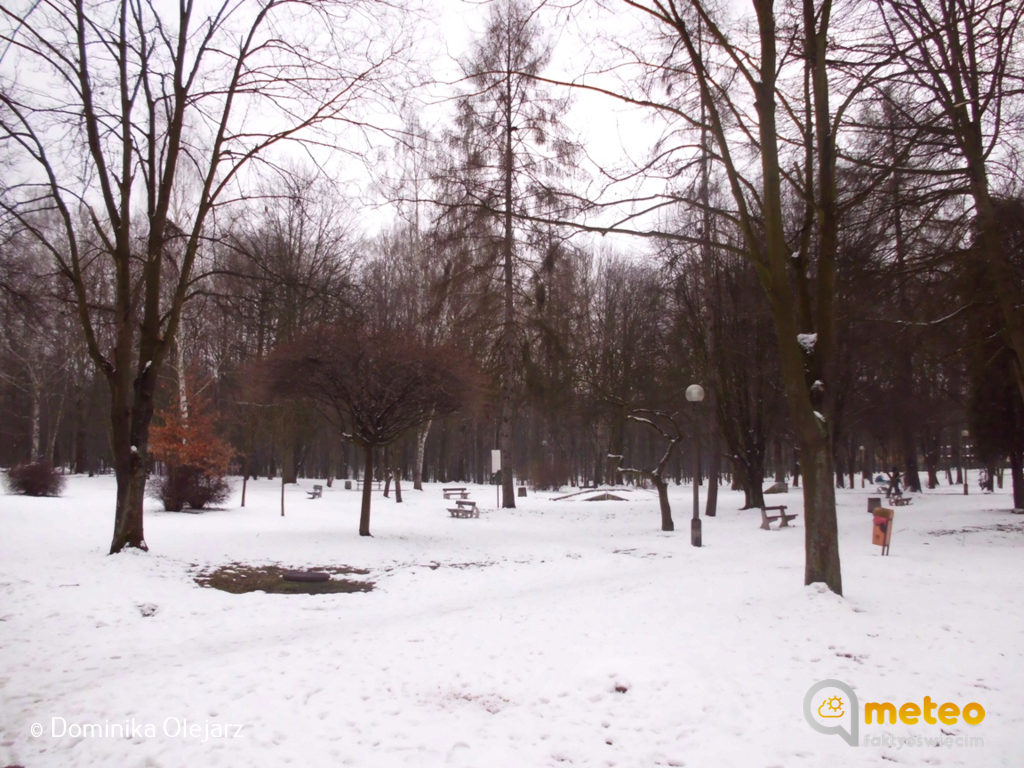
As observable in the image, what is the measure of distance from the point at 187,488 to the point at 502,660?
55.7 ft

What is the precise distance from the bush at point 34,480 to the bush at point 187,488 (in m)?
4.86

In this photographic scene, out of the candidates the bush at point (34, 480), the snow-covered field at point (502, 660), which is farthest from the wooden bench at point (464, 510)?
the bush at point (34, 480)

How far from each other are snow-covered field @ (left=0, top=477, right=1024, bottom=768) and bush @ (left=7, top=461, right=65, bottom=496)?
12016 mm

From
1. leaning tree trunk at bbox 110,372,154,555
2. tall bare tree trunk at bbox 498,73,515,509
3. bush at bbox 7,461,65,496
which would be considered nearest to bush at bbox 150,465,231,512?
bush at bbox 7,461,65,496

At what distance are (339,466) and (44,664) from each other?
54.5 meters

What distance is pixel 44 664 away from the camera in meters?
5.48

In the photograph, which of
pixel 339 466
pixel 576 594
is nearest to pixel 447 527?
pixel 576 594

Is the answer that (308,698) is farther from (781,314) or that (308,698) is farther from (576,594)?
(781,314)

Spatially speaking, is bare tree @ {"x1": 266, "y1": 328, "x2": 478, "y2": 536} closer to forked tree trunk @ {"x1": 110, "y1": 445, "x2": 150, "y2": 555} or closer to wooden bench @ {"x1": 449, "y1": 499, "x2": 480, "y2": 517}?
forked tree trunk @ {"x1": 110, "y1": 445, "x2": 150, "y2": 555}

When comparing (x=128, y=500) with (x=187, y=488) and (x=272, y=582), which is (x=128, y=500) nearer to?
(x=272, y=582)

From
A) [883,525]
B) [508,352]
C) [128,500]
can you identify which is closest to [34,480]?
[128,500]

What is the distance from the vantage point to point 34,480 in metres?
22.0

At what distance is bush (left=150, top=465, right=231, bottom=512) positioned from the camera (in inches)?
770

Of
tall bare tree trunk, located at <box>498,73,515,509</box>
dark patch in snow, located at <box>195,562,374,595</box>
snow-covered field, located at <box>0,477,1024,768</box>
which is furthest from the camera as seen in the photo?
tall bare tree trunk, located at <box>498,73,515,509</box>
